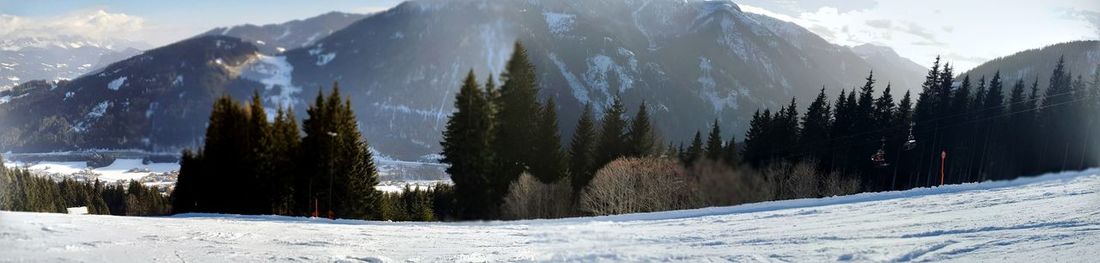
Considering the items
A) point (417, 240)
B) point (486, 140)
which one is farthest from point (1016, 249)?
point (486, 140)

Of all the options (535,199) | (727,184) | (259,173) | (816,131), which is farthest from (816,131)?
(259,173)

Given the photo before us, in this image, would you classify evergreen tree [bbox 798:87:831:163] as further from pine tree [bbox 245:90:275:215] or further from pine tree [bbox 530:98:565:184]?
pine tree [bbox 245:90:275:215]

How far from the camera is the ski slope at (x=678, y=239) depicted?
730 centimetres

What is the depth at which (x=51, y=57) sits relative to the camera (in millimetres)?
11625

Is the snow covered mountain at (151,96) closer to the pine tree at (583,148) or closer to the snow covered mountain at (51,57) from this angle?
the snow covered mountain at (51,57)

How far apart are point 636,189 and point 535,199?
696 centimetres

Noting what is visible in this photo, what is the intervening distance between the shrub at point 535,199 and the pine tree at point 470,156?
0.91 metres

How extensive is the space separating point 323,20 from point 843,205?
17170mm

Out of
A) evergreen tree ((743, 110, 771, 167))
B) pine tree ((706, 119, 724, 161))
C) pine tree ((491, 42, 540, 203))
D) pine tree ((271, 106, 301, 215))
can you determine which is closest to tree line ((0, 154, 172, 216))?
pine tree ((271, 106, 301, 215))

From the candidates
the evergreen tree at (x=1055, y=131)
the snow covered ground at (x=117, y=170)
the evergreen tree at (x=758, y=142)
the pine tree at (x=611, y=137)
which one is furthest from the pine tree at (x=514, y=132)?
the evergreen tree at (x=758, y=142)

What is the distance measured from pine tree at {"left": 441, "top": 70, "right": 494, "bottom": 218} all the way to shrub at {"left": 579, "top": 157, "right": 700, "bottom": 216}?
595 cm

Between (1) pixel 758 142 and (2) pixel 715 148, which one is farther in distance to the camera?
(1) pixel 758 142

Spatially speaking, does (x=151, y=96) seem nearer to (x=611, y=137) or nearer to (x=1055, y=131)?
(x=611, y=137)

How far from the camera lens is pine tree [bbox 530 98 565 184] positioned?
2528 cm
